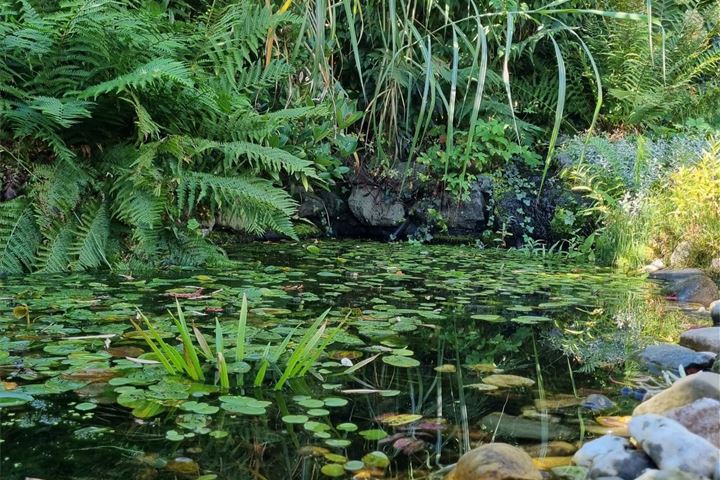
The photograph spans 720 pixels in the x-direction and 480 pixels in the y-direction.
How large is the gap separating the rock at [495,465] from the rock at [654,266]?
319cm

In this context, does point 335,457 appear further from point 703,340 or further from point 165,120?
point 165,120

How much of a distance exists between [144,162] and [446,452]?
2.47 meters

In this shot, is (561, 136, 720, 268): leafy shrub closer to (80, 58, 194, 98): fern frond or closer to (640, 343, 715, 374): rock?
(640, 343, 715, 374): rock

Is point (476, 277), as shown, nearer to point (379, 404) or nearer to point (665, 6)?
point (379, 404)

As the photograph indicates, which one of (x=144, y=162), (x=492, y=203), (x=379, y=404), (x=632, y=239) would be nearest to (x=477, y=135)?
(x=492, y=203)

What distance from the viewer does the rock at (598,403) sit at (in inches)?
65.5

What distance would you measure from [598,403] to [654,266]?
9.08 feet

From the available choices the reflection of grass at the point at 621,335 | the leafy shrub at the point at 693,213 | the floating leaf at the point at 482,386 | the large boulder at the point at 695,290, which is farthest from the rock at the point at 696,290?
the floating leaf at the point at 482,386

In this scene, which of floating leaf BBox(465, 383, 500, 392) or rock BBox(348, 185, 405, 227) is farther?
rock BBox(348, 185, 405, 227)

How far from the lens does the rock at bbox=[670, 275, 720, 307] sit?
3289 mm

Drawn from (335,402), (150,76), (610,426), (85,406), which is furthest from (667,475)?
(150,76)

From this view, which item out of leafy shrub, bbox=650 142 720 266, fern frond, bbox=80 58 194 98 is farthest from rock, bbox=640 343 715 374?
fern frond, bbox=80 58 194 98

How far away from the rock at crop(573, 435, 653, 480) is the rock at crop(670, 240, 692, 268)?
3026 mm

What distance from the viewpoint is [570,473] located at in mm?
1300
